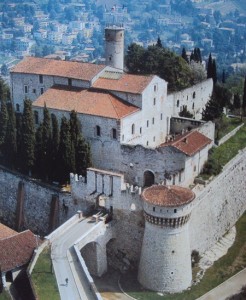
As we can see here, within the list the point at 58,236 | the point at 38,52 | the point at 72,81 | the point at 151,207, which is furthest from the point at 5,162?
the point at 38,52

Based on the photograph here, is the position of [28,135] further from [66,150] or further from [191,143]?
[191,143]

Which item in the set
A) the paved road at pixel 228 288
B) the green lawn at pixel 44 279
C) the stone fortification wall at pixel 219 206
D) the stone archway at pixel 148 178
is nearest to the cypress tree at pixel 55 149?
the stone archway at pixel 148 178

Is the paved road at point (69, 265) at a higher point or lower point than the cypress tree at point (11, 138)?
lower

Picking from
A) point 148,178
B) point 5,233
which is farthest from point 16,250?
point 148,178

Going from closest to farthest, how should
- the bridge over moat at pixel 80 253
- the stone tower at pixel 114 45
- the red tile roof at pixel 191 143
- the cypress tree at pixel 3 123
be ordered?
the bridge over moat at pixel 80 253
the red tile roof at pixel 191 143
the cypress tree at pixel 3 123
the stone tower at pixel 114 45

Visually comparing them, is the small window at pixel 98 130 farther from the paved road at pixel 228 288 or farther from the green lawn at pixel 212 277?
the paved road at pixel 228 288

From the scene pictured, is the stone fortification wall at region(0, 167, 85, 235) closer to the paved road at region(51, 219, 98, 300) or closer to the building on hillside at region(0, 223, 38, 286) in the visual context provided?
the paved road at region(51, 219, 98, 300)
